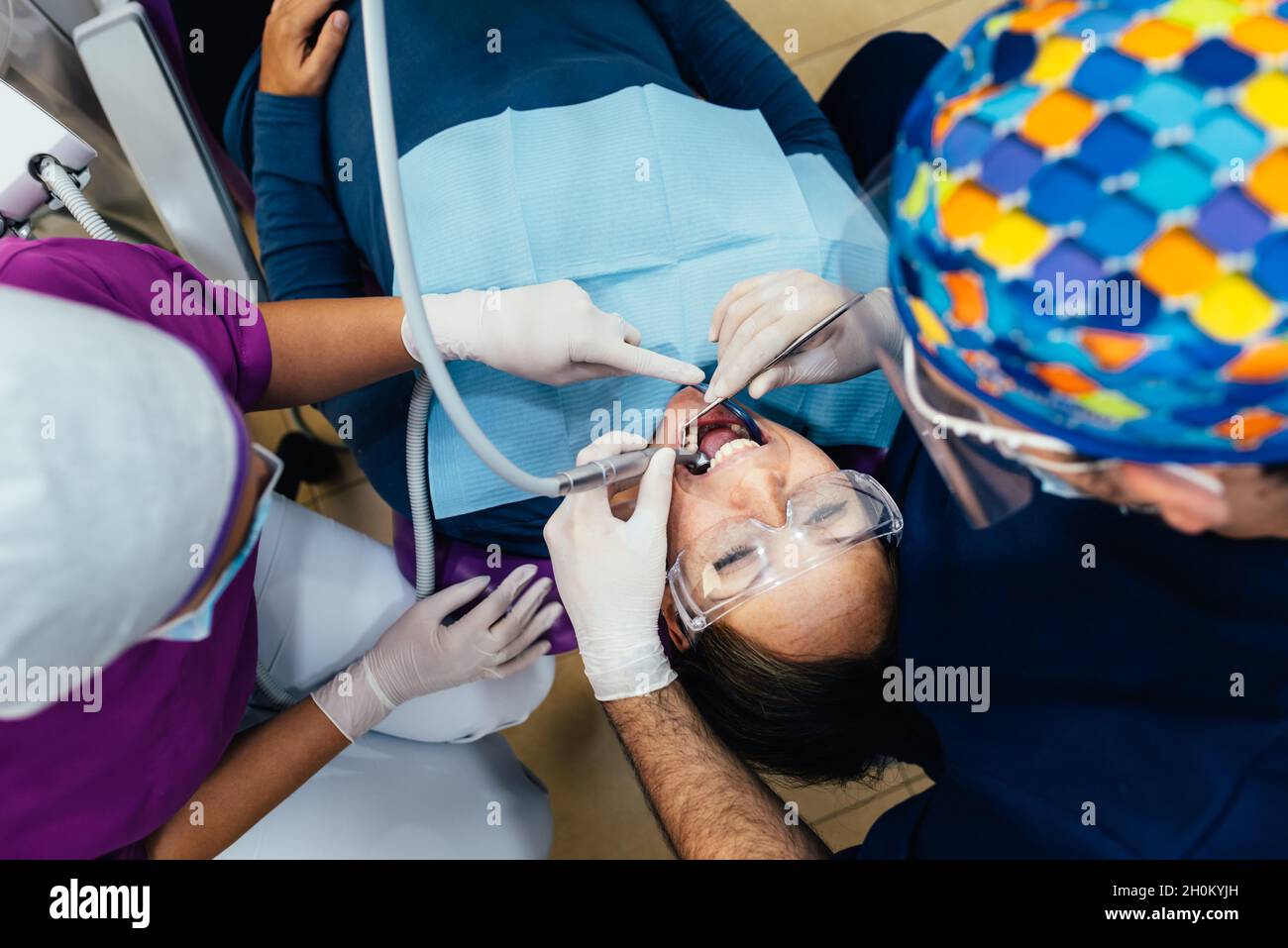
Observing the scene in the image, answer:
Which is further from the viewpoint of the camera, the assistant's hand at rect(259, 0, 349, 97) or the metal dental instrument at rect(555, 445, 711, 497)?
the assistant's hand at rect(259, 0, 349, 97)

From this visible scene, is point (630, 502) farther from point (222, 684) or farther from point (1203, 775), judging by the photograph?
point (1203, 775)

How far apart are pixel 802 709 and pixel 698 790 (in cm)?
18

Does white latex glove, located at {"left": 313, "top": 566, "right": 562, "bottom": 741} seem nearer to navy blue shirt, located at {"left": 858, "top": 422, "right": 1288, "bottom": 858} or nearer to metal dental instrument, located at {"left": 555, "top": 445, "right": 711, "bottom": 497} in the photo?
metal dental instrument, located at {"left": 555, "top": 445, "right": 711, "bottom": 497}

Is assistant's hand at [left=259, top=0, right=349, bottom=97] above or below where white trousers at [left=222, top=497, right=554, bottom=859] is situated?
above

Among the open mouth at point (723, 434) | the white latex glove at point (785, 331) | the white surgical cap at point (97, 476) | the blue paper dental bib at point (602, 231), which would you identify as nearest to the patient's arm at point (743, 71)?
the blue paper dental bib at point (602, 231)

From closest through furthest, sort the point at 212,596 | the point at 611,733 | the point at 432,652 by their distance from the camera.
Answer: the point at 212,596, the point at 432,652, the point at 611,733

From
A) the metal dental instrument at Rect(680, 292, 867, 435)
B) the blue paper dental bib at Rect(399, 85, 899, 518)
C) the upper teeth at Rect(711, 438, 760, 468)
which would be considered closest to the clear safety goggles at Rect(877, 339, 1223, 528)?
the metal dental instrument at Rect(680, 292, 867, 435)

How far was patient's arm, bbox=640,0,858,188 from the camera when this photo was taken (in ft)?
4.80

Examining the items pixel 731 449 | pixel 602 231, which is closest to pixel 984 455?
pixel 731 449

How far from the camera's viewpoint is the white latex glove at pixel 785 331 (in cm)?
113

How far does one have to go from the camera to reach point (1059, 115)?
59 cm

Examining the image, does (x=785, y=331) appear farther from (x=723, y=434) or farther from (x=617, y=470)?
(x=617, y=470)

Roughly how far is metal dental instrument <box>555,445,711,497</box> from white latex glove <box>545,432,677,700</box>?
0.02 meters

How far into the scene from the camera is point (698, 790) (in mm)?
1091
